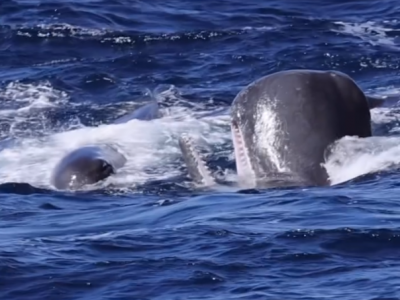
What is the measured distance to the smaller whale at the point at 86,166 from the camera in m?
16.4

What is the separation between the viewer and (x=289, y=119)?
567 inches

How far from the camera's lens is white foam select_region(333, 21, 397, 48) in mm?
24438

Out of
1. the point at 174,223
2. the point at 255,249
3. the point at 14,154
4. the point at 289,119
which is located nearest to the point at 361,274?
the point at 255,249

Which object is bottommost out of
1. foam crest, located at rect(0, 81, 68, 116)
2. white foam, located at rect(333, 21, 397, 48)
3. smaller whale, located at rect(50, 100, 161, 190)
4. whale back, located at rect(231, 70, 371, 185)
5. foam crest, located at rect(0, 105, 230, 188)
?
foam crest, located at rect(0, 105, 230, 188)

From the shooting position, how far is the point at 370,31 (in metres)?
25.3

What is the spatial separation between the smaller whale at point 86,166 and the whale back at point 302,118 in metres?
2.41

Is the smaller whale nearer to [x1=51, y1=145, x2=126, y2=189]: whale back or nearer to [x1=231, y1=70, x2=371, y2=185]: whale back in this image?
[x1=51, y1=145, x2=126, y2=189]: whale back

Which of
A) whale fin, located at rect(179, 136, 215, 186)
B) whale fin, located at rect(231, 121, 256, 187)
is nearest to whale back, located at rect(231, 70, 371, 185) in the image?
whale fin, located at rect(231, 121, 256, 187)

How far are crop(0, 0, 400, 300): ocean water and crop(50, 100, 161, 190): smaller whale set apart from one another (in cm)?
19

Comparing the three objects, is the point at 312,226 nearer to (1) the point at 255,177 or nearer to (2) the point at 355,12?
(1) the point at 255,177

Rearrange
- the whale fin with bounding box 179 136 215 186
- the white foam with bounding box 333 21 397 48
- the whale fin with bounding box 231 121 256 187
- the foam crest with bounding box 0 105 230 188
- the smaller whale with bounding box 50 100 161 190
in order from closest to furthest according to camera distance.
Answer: the whale fin with bounding box 231 121 256 187
the whale fin with bounding box 179 136 215 186
the smaller whale with bounding box 50 100 161 190
the foam crest with bounding box 0 105 230 188
the white foam with bounding box 333 21 397 48

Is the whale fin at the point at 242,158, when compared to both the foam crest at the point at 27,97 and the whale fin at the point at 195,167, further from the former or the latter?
the foam crest at the point at 27,97

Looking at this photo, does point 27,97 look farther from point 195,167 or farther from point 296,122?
point 296,122

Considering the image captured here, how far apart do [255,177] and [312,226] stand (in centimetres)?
270
